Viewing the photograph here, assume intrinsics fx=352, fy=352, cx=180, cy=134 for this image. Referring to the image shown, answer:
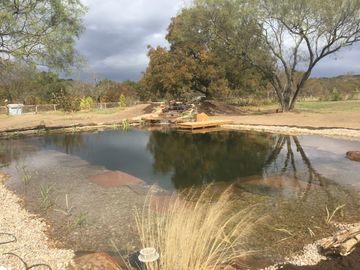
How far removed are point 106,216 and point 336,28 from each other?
772 inches

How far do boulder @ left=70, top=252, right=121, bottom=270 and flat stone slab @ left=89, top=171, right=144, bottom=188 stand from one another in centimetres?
372

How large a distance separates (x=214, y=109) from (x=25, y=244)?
72.2 ft

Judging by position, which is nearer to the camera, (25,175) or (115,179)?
(115,179)

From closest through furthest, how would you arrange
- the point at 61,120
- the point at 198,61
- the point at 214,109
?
the point at 61,120
the point at 198,61
the point at 214,109

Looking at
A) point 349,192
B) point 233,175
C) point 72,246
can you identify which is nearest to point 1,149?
point 233,175

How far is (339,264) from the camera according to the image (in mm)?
3805

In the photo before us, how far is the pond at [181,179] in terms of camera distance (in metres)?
5.03

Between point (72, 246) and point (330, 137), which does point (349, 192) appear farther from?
point (330, 137)

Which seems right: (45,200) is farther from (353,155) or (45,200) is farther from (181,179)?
(353,155)

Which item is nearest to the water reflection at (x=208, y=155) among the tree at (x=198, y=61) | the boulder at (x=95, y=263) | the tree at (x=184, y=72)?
the boulder at (x=95, y=263)

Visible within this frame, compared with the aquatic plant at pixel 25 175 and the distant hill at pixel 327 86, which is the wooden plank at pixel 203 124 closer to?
the aquatic plant at pixel 25 175

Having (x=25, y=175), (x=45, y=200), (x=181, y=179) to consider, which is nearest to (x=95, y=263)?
(x=45, y=200)

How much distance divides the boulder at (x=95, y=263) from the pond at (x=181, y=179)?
1.70 ft

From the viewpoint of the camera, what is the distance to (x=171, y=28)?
28062 mm
